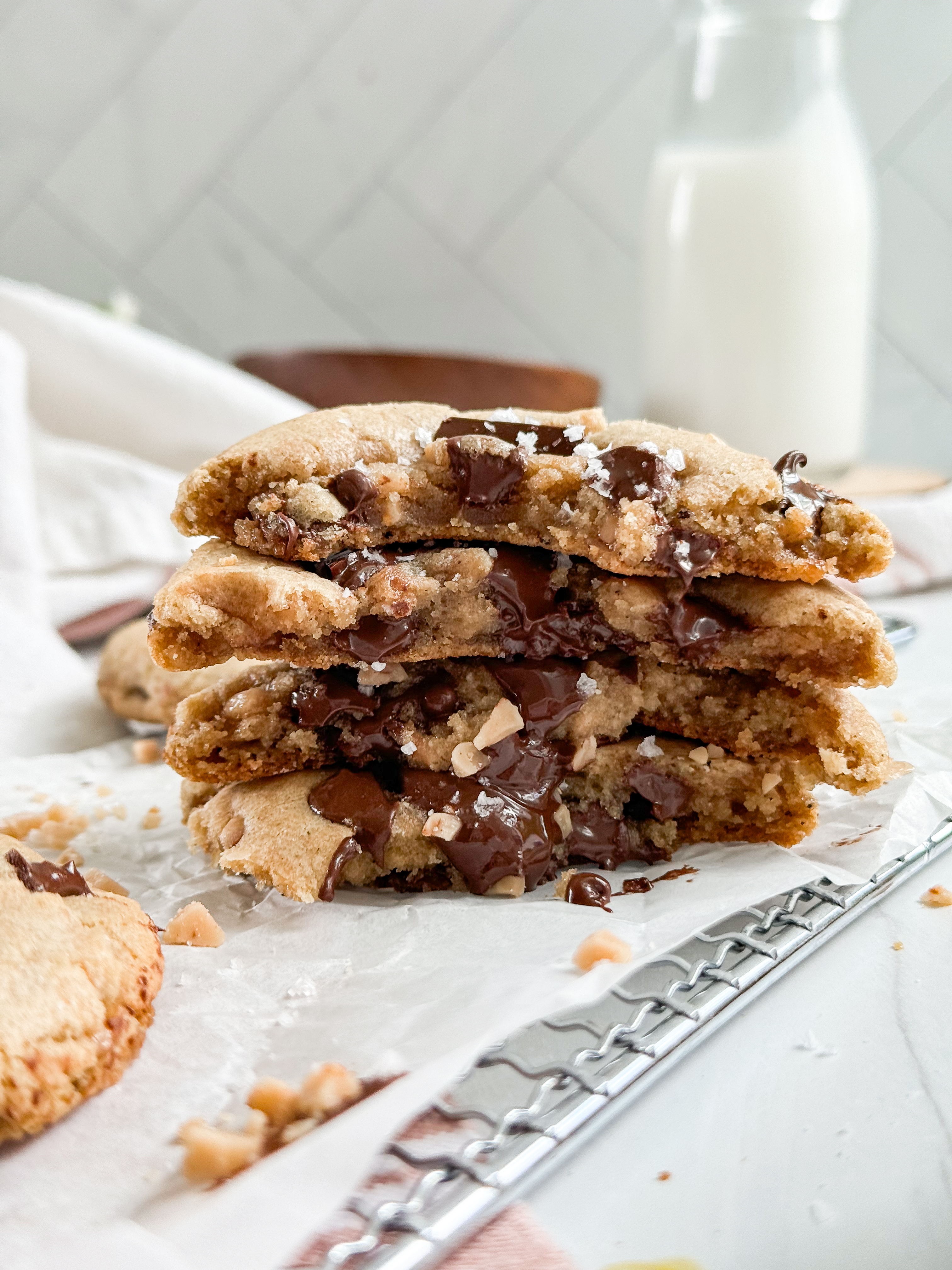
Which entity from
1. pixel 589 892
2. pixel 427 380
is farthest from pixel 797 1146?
pixel 427 380

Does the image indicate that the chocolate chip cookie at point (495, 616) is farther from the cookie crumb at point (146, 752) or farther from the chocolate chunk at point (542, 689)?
the cookie crumb at point (146, 752)

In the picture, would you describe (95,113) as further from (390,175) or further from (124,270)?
(390,175)

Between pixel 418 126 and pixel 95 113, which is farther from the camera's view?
pixel 95 113

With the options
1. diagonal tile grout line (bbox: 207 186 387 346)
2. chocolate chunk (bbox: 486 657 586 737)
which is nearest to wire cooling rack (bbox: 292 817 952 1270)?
chocolate chunk (bbox: 486 657 586 737)

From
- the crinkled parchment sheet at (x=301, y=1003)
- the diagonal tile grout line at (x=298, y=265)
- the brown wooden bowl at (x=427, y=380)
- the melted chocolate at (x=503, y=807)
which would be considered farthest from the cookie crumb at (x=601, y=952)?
the diagonal tile grout line at (x=298, y=265)

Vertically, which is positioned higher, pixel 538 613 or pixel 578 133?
pixel 578 133

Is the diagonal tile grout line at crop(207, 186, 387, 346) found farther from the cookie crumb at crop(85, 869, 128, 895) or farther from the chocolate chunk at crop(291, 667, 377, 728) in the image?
the cookie crumb at crop(85, 869, 128, 895)
